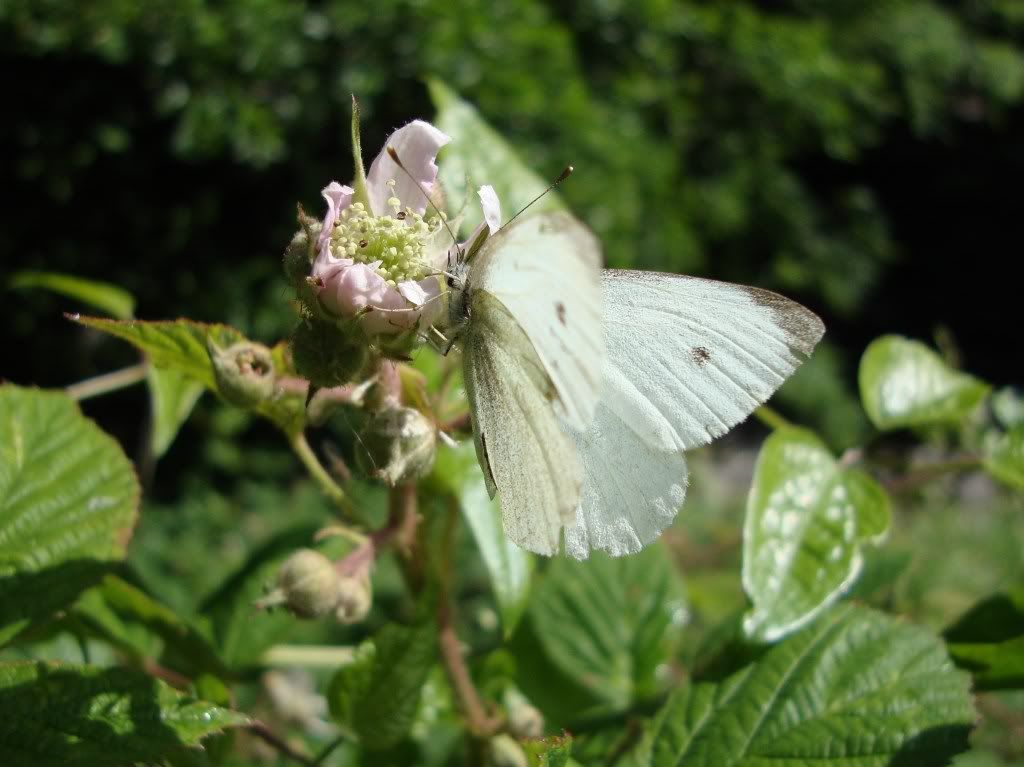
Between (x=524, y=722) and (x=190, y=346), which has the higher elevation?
(x=190, y=346)

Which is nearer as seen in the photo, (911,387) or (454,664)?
(454,664)

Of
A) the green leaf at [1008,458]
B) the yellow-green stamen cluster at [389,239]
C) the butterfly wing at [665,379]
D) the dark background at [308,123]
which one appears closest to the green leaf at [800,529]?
the butterfly wing at [665,379]

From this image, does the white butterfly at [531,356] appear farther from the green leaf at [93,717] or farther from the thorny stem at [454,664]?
the green leaf at [93,717]

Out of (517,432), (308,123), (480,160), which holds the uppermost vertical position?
(480,160)

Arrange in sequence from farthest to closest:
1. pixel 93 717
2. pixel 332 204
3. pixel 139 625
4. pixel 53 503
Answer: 1. pixel 139 625
2. pixel 53 503
3. pixel 332 204
4. pixel 93 717

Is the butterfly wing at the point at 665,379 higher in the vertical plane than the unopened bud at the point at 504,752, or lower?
higher

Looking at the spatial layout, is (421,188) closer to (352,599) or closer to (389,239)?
(389,239)

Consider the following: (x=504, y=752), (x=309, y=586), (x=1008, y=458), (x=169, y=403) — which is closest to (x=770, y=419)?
(x=1008, y=458)
